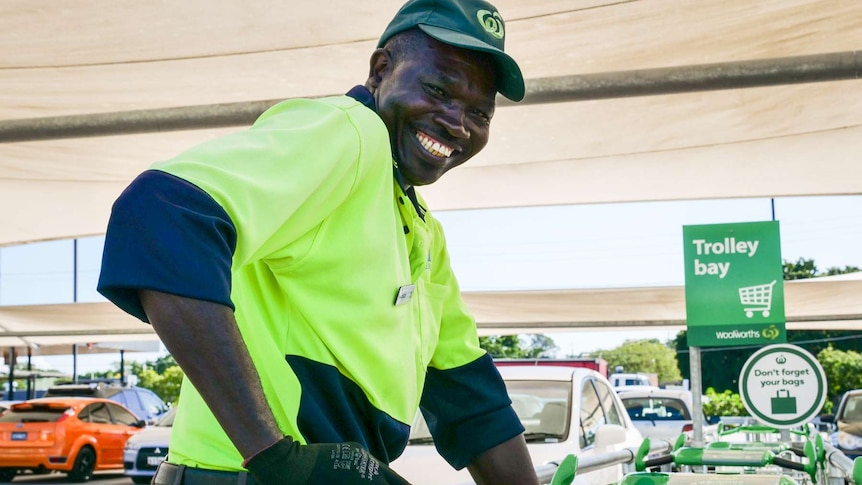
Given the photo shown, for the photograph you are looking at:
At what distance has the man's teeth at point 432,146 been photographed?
1923mm

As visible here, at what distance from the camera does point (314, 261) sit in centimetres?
164

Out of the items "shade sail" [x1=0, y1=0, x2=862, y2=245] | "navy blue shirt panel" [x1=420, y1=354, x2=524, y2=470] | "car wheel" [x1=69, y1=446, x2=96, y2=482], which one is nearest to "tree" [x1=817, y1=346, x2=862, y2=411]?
"car wheel" [x1=69, y1=446, x2=96, y2=482]

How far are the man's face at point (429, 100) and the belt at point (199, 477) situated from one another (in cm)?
69

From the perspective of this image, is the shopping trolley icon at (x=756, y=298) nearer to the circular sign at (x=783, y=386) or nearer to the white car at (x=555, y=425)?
the circular sign at (x=783, y=386)

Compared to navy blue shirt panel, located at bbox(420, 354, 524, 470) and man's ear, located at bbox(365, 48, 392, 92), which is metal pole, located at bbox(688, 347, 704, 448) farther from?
man's ear, located at bbox(365, 48, 392, 92)

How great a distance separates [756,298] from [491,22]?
260 inches

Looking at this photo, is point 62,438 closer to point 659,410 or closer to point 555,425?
point 659,410

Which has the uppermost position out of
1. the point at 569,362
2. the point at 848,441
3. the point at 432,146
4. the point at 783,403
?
the point at 432,146

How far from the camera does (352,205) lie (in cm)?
168

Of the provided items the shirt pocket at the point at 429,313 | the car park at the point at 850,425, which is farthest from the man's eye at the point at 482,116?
the car park at the point at 850,425

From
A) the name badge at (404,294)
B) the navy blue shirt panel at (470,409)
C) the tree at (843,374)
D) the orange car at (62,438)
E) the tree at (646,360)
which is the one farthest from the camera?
the tree at (646,360)

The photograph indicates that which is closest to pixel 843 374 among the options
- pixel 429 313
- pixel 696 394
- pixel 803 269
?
pixel 803 269

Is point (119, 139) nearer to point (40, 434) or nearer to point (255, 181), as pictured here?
point (255, 181)

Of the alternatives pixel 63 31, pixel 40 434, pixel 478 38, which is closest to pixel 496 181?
pixel 63 31
